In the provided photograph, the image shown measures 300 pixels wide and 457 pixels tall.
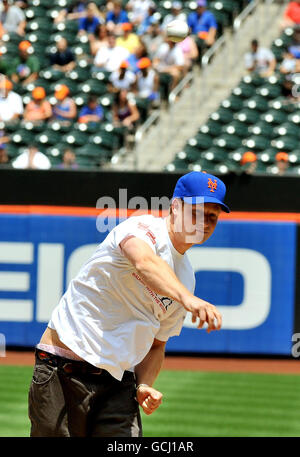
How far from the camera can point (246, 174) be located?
10.9 meters

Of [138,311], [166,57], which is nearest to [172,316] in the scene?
[138,311]

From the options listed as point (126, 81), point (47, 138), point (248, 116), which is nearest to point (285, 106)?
point (248, 116)

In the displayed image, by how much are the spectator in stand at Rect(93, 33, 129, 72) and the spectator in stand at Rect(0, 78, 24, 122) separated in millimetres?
1863

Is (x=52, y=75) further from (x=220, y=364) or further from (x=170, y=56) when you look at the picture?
(x=220, y=364)

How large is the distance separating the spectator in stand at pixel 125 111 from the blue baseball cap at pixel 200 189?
10.4 meters

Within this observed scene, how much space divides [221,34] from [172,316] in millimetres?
12975

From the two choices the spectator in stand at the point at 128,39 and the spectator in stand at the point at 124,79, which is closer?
the spectator in stand at the point at 124,79

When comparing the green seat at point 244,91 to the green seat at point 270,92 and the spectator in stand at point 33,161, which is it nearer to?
the green seat at point 270,92

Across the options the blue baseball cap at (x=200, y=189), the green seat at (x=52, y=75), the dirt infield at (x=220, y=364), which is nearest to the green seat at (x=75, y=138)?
the green seat at (x=52, y=75)

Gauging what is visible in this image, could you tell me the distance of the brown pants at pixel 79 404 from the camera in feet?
13.4

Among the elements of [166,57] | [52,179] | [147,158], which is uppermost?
[166,57]

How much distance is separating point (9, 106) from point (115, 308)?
11.3 m
